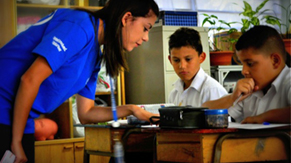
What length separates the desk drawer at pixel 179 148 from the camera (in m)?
0.83

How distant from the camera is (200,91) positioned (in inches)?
63.9

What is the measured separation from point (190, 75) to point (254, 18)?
1.83 feet

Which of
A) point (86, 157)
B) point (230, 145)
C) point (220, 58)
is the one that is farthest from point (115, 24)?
point (220, 58)

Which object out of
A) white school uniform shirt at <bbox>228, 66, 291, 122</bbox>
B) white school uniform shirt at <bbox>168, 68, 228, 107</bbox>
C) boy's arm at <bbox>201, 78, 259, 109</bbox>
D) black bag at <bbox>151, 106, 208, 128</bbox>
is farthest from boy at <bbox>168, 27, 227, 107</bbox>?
black bag at <bbox>151, 106, 208, 128</bbox>

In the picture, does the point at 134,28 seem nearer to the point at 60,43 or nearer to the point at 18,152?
the point at 60,43

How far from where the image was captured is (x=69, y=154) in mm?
2189

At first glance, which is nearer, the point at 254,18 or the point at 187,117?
the point at 187,117

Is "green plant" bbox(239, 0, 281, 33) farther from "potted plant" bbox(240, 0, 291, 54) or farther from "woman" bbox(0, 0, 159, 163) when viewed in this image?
"woman" bbox(0, 0, 159, 163)

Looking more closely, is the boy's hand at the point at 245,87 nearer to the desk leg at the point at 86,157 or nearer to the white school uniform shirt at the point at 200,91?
the white school uniform shirt at the point at 200,91

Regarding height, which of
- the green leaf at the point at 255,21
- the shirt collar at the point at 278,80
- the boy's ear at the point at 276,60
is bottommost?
the shirt collar at the point at 278,80

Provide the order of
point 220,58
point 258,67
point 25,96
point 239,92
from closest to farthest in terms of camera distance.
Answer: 1. point 25,96
2. point 258,67
3. point 239,92
4. point 220,58

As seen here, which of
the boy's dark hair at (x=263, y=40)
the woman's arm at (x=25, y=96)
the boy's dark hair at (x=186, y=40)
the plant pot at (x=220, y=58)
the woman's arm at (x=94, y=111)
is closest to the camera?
the woman's arm at (x=25, y=96)

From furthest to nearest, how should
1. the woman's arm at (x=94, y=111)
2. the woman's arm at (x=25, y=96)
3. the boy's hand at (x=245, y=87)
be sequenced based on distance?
the woman's arm at (x=94, y=111), the boy's hand at (x=245, y=87), the woman's arm at (x=25, y=96)

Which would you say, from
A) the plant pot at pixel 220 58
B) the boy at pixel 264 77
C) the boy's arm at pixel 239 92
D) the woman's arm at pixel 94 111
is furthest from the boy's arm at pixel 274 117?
the plant pot at pixel 220 58
